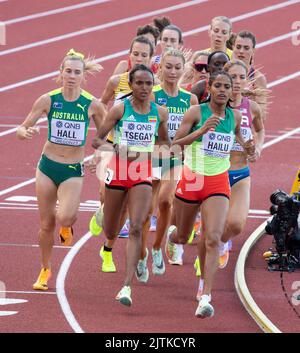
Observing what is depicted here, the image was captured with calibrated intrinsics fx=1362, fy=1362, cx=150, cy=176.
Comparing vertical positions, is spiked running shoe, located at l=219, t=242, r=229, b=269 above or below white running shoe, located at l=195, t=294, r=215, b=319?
below

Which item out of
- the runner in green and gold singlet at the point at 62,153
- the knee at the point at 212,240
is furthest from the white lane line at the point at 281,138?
the knee at the point at 212,240

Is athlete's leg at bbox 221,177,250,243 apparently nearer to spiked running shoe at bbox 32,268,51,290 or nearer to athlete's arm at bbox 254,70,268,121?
athlete's arm at bbox 254,70,268,121

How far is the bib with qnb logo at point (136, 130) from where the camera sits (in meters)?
12.0

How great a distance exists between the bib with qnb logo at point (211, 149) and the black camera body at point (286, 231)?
1745 mm

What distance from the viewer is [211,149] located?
38.7 ft

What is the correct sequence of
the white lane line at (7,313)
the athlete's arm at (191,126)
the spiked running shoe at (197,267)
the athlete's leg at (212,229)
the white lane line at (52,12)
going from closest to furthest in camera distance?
the white lane line at (7,313) < the athlete's leg at (212,229) < the athlete's arm at (191,126) < the spiked running shoe at (197,267) < the white lane line at (52,12)

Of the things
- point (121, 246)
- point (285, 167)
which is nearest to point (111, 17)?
point (285, 167)

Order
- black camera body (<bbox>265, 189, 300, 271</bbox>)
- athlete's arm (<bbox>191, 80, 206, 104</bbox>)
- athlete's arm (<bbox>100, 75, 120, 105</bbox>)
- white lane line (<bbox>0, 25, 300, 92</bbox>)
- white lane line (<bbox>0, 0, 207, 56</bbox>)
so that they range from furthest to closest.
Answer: white lane line (<bbox>0, 0, 207, 56</bbox>), white lane line (<bbox>0, 25, 300, 92</bbox>), athlete's arm (<bbox>100, 75, 120, 105</bbox>), black camera body (<bbox>265, 189, 300, 271</bbox>), athlete's arm (<bbox>191, 80, 206, 104</bbox>)

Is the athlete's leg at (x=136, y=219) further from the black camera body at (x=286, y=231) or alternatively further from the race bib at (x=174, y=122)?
the black camera body at (x=286, y=231)

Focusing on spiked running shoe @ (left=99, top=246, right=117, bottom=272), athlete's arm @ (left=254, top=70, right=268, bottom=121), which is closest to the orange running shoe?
spiked running shoe @ (left=99, top=246, right=117, bottom=272)

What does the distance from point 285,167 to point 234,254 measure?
4741mm

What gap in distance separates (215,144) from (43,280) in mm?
2065

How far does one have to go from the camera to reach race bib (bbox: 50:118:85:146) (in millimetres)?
12414

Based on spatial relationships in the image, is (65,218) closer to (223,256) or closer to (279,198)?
(223,256)
